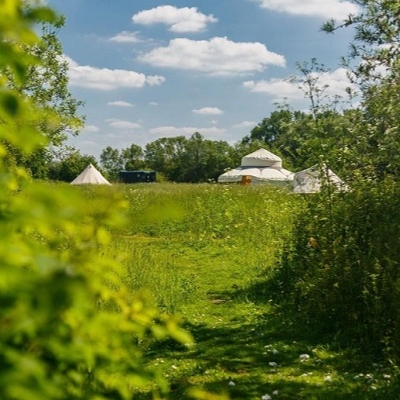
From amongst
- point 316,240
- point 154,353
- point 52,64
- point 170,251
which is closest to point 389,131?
point 316,240

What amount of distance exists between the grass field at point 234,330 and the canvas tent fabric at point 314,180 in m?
0.40

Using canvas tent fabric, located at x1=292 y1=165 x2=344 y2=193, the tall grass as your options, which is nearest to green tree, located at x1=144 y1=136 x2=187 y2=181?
the tall grass

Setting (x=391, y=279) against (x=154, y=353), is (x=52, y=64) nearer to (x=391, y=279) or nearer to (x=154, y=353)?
(x=154, y=353)

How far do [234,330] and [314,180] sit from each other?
249 cm

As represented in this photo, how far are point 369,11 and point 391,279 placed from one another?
3702mm

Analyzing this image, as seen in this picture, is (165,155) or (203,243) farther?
(165,155)

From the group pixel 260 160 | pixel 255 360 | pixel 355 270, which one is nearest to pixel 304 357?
pixel 255 360

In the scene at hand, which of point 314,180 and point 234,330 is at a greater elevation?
point 314,180

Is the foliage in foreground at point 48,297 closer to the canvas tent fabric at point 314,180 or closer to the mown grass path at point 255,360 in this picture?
the mown grass path at point 255,360

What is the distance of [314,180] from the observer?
947 centimetres

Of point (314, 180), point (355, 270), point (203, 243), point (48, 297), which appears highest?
point (314, 180)

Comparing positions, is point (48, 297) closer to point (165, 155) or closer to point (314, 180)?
point (314, 180)

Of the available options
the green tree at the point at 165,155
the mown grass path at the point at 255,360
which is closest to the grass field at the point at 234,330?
the mown grass path at the point at 255,360

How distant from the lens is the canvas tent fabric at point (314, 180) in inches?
355
